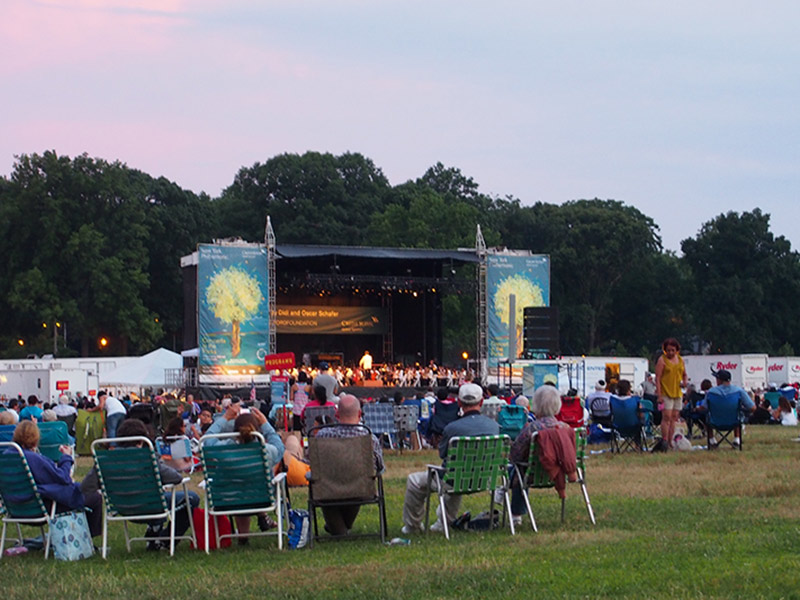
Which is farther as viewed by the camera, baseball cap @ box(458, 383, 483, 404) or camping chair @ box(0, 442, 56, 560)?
baseball cap @ box(458, 383, 483, 404)

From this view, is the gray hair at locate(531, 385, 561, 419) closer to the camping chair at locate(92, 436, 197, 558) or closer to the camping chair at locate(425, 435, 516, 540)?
the camping chair at locate(425, 435, 516, 540)

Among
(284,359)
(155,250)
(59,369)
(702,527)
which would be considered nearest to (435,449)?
(284,359)

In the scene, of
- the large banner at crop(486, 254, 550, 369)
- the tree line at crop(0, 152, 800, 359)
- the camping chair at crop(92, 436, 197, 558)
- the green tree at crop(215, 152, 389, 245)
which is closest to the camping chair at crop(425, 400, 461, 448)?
the camping chair at crop(92, 436, 197, 558)

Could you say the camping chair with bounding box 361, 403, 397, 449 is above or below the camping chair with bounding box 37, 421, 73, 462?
below

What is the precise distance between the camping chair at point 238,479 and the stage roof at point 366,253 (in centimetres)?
2199

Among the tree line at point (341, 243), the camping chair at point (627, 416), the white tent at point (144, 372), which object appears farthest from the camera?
the tree line at point (341, 243)

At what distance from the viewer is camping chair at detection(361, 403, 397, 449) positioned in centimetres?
1531

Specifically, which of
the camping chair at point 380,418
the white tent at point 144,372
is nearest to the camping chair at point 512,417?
the camping chair at point 380,418

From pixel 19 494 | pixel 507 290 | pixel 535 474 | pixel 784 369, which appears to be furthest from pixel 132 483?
pixel 784 369

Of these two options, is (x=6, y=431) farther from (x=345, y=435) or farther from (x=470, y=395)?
(x=470, y=395)

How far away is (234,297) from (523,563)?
22989 millimetres

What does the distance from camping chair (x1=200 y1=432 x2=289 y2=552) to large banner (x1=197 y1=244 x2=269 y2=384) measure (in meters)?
21.7

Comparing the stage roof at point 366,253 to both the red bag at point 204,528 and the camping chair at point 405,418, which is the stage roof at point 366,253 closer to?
the camping chair at point 405,418

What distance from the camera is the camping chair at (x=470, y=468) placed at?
23.6 feet
